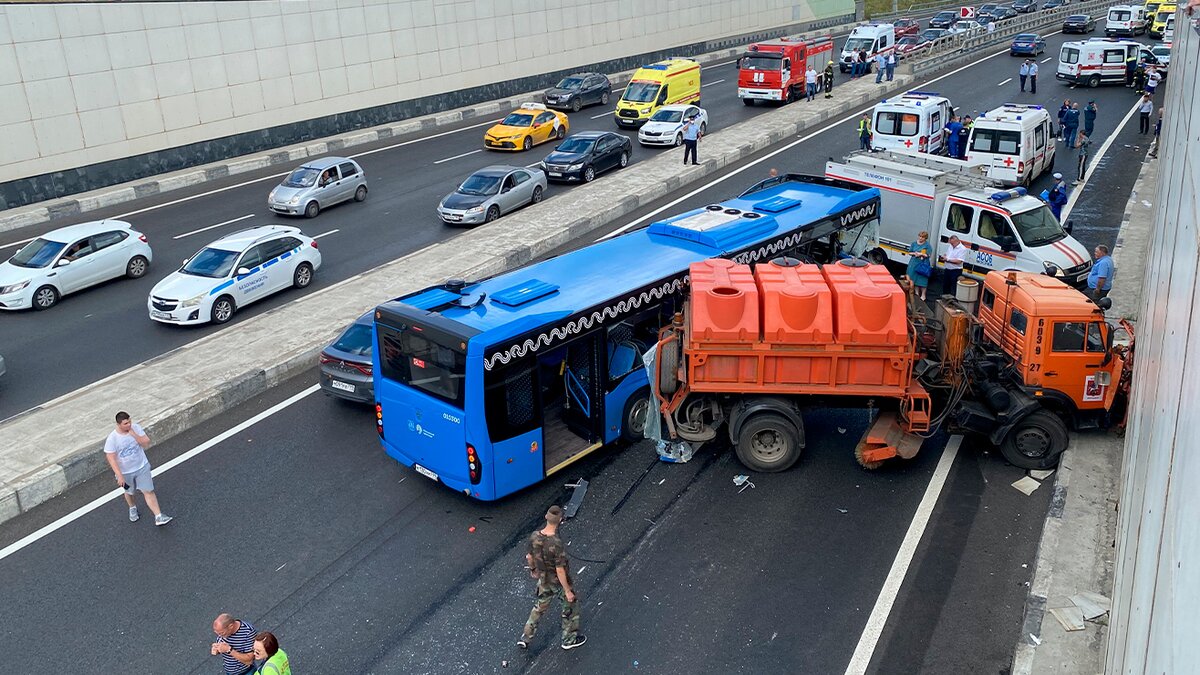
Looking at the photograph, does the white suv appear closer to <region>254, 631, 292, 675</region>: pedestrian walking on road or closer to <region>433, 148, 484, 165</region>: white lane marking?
<region>254, 631, 292, 675</region>: pedestrian walking on road

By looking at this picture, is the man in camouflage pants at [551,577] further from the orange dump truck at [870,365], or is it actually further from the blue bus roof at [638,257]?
the orange dump truck at [870,365]

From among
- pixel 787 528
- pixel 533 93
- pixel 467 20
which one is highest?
pixel 467 20

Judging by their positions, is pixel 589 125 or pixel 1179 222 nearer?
pixel 1179 222

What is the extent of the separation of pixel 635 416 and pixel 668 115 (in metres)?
22.2

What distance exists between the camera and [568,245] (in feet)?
74.0

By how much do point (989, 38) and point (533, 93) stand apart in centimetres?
2719

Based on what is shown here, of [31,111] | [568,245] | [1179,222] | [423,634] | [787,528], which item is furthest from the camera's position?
[31,111]

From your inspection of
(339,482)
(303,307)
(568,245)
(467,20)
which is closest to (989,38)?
(467,20)

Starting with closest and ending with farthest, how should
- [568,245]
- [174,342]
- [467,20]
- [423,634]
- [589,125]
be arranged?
[423,634] < [174,342] < [568,245] < [589,125] < [467,20]

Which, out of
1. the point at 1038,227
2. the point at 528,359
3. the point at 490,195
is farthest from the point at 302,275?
the point at 1038,227

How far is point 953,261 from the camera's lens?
1791 cm

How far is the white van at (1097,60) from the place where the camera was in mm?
38969

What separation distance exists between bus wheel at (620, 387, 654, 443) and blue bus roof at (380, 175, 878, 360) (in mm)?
1617

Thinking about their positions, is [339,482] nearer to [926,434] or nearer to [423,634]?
[423,634]
